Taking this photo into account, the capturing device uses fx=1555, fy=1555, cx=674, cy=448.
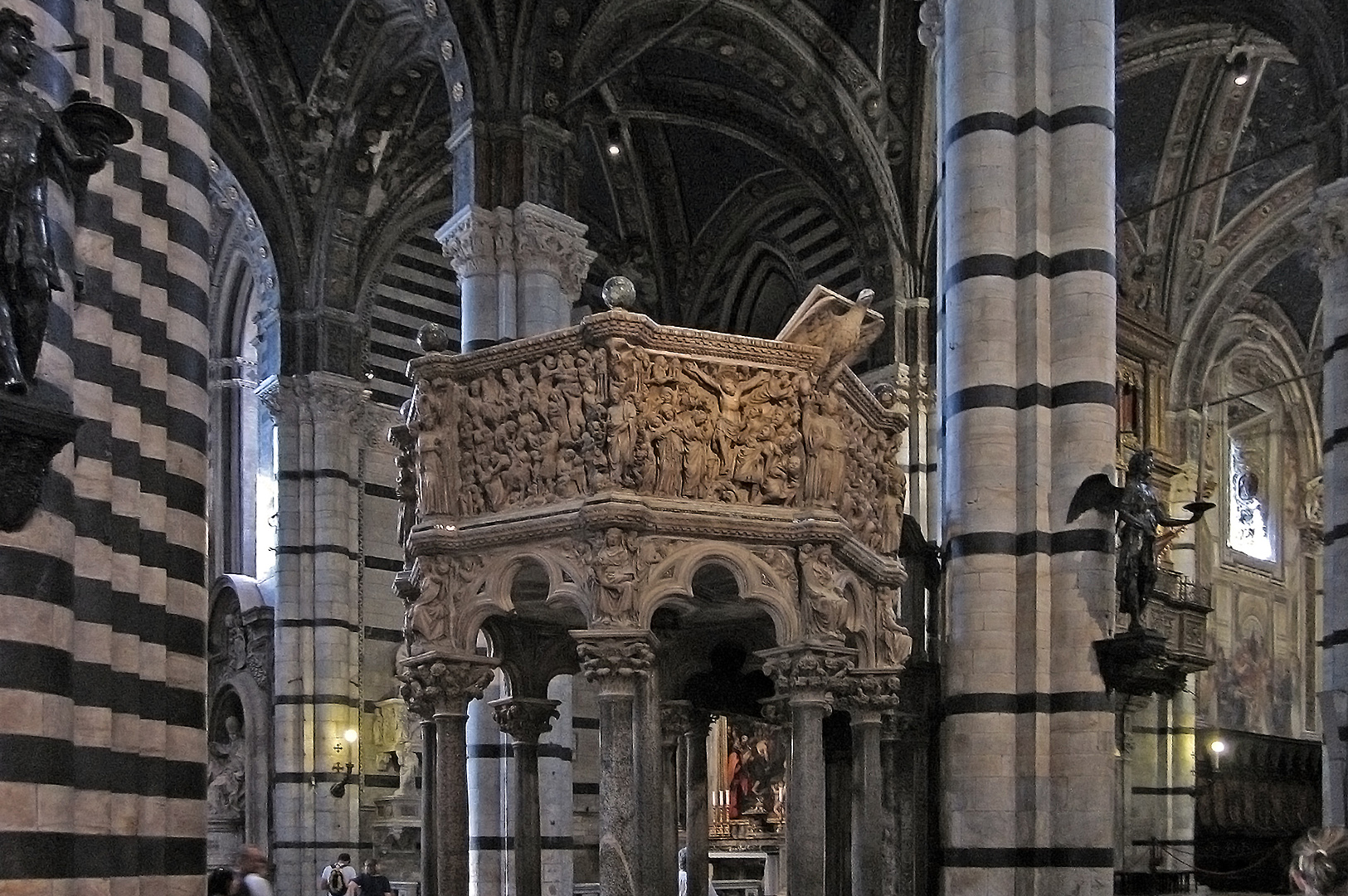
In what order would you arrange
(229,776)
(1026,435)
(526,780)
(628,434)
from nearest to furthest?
(628,434)
(526,780)
(1026,435)
(229,776)

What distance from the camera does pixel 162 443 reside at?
974 cm

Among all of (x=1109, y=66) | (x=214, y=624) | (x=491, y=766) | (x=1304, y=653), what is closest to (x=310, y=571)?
(x=214, y=624)

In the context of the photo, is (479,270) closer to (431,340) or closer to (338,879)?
(431,340)

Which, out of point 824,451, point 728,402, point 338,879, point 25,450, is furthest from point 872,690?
point 338,879

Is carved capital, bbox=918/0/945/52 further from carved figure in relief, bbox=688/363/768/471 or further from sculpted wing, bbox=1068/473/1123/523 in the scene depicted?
carved figure in relief, bbox=688/363/768/471

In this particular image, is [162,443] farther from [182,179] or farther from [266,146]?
[266,146]

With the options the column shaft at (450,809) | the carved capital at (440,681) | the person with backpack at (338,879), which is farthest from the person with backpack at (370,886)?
the carved capital at (440,681)

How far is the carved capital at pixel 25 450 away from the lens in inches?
246

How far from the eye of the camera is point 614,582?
874 centimetres

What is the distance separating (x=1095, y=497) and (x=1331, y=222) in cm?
623

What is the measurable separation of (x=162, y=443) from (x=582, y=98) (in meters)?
9.98

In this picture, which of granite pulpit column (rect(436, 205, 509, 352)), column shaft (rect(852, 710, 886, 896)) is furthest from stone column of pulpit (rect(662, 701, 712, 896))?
granite pulpit column (rect(436, 205, 509, 352))

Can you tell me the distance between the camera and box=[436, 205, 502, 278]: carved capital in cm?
1706

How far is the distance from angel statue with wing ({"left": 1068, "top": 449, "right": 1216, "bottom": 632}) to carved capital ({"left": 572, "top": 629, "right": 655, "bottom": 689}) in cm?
443
